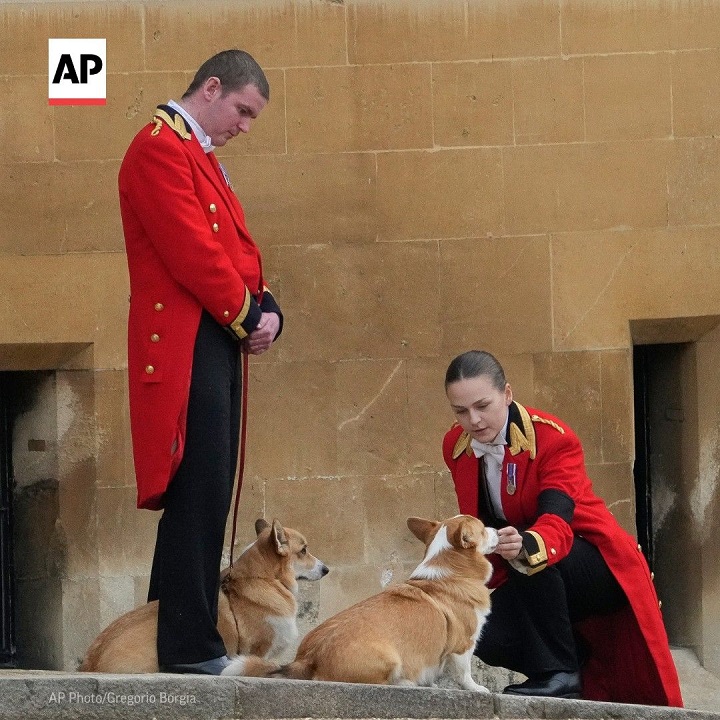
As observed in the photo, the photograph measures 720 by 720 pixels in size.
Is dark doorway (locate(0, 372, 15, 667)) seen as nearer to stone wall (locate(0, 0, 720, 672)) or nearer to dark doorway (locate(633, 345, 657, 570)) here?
stone wall (locate(0, 0, 720, 672))

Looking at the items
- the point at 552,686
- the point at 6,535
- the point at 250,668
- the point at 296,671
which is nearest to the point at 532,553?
the point at 552,686

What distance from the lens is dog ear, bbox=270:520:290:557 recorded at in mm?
5059

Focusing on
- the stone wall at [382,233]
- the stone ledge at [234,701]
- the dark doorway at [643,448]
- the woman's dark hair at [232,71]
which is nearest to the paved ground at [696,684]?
the dark doorway at [643,448]

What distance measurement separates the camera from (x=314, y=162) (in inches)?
263

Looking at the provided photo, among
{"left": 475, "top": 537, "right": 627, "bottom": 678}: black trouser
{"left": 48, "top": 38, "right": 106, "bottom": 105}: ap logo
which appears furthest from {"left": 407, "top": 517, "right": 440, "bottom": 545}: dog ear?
{"left": 48, "top": 38, "right": 106, "bottom": 105}: ap logo

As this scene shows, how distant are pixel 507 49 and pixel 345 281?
1183 millimetres

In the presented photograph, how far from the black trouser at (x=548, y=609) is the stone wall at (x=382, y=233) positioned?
1.75 m

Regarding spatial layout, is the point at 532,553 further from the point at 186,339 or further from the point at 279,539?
the point at 186,339

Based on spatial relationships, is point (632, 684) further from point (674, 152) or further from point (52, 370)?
point (52, 370)

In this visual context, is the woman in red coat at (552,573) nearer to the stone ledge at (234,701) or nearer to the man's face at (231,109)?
the stone ledge at (234,701)

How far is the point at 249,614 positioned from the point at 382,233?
2.29 m

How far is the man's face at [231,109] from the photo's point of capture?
4.62 m

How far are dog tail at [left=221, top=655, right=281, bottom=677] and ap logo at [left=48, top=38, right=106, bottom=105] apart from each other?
2.92 meters

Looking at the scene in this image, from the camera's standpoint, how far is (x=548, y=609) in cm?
488
